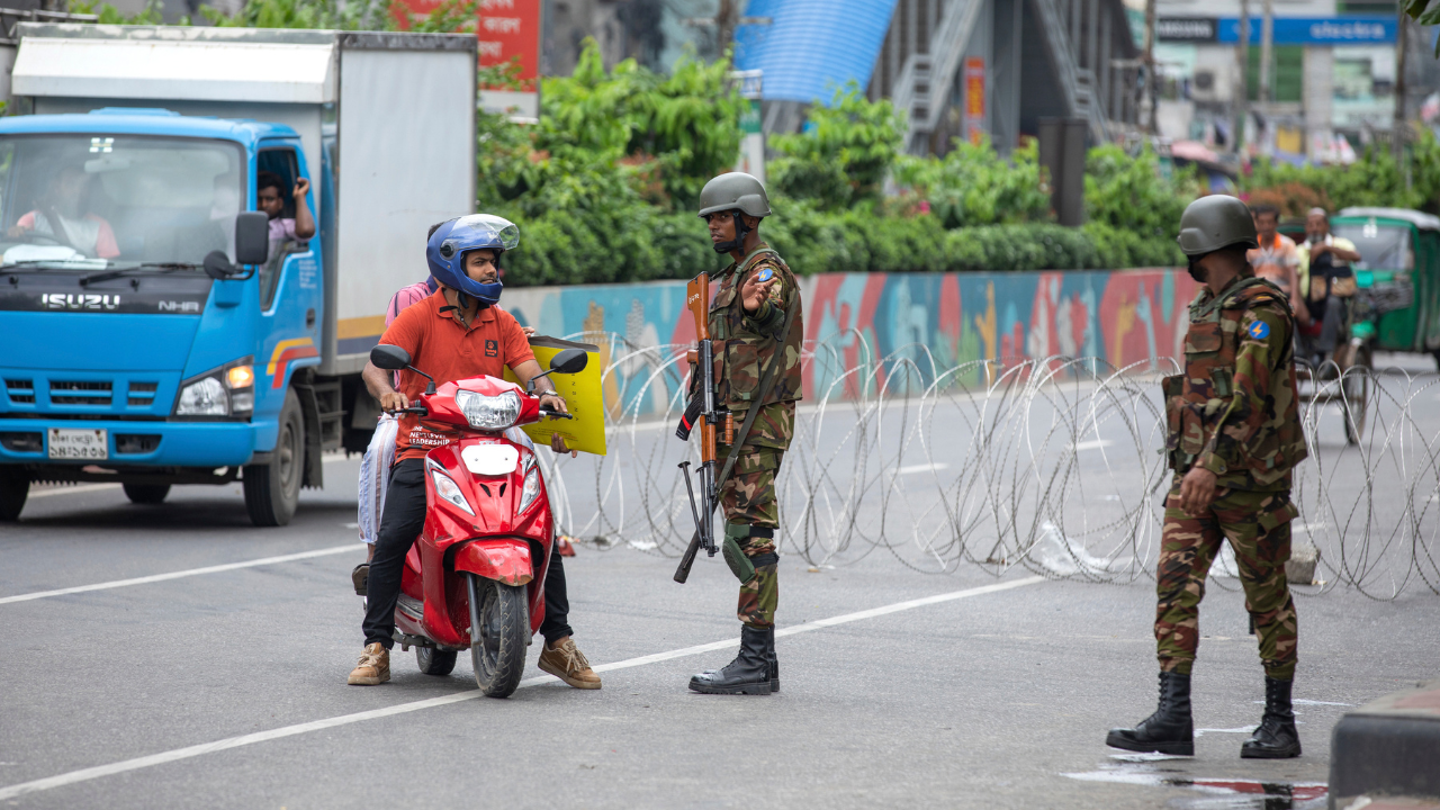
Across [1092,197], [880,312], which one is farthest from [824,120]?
[1092,197]

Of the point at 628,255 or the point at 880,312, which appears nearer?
the point at 628,255

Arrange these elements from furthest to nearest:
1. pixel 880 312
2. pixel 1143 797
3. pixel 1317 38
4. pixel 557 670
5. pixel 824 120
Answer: pixel 1317 38, pixel 824 120, pixel 880 312, pixel 557 670, pixel 1143 797

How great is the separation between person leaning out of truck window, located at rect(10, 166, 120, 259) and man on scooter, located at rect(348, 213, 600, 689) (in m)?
5.00

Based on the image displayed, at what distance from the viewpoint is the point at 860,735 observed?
20.8ft

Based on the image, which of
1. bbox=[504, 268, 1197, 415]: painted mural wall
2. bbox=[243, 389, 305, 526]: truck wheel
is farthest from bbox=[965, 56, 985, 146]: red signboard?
bbox=[243, 389, 305, 526]: truck wheel

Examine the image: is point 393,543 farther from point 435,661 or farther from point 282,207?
point 282,207

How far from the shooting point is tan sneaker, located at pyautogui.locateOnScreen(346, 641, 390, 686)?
695 cm

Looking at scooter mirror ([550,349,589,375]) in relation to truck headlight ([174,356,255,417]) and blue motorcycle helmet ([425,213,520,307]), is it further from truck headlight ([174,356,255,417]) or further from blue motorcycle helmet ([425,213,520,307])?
truck headlight ([174,356,255,417])

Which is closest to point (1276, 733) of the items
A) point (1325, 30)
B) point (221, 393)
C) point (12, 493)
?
point (221, 393)

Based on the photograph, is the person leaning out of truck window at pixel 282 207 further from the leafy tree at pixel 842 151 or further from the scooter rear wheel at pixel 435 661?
the leafy tree at pixel 842 151

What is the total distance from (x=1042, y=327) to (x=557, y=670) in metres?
22.6

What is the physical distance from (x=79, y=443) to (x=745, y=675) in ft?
18.4

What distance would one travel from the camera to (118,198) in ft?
37.3

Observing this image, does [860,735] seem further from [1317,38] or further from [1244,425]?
[1317,38]
